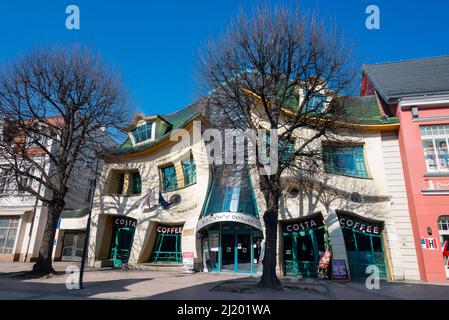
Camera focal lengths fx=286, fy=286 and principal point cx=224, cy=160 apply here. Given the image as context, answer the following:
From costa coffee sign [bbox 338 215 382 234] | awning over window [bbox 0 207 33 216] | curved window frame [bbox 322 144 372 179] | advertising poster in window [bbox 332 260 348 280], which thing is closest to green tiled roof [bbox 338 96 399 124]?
curved window frame [bbox 322 144 372 179]

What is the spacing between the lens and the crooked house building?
1390 centimetres

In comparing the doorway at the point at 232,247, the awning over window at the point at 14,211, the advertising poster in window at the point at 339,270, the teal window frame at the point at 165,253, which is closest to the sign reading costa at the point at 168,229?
the teal window frame at the point at 165,253

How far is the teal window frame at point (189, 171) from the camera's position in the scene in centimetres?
1742

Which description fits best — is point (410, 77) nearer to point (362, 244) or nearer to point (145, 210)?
point (362, 244)

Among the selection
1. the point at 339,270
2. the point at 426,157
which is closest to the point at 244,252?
the point at 339,270

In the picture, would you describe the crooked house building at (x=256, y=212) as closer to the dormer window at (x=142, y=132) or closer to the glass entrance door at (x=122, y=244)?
the glass entrance door at (x=122, y=244)

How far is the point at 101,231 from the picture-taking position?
18.8m

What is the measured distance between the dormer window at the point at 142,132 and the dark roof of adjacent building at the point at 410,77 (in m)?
14.6

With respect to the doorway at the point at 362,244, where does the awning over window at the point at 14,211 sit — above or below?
above

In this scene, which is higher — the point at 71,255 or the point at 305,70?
the point at 305,70

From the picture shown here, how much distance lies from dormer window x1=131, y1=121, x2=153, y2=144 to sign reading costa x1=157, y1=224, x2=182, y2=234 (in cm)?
626
